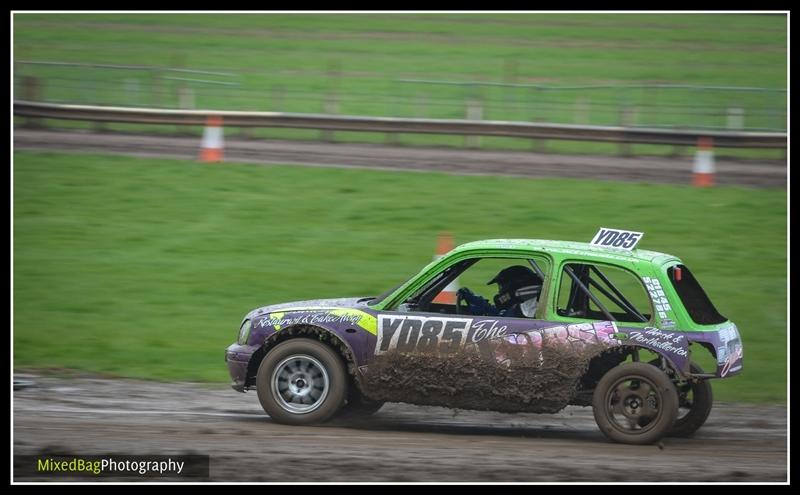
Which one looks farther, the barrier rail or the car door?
the barrier rail

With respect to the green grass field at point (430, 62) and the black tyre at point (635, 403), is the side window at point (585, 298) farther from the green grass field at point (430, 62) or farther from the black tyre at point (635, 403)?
the green grass field at point (430, 62)

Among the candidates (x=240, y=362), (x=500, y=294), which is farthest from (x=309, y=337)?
(x=500, y=294)

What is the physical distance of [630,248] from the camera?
28.9 feet

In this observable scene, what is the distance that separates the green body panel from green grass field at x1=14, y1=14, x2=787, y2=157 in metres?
14.5

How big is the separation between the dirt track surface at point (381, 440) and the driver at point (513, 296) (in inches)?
38.3

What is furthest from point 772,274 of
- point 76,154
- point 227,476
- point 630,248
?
point 76,154

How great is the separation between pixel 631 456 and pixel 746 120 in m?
16.8

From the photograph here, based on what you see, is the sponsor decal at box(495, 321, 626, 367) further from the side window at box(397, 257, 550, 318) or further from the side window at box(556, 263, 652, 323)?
the side window at box(397, 257, 550, 318)

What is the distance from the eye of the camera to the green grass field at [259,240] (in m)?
11.8

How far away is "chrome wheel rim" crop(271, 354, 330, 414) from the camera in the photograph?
8719 mm

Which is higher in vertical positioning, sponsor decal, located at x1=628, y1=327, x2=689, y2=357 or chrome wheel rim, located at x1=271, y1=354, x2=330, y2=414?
sponsor decal, located at x1=628, y1=327, x2=689, y2=357

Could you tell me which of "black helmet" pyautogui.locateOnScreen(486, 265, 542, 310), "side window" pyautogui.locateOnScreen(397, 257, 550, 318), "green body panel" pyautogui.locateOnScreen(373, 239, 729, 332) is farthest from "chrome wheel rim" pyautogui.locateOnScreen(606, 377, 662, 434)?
"black helmet" pyautogui.locateOnScreen(486, 265, 542, 310)

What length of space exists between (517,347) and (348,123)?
14.4m

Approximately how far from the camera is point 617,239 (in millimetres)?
8922
